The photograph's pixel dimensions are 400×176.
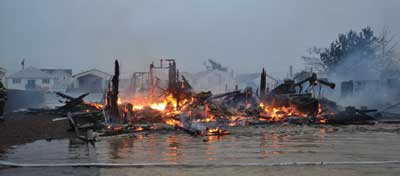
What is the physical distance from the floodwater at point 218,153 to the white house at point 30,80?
5485 centimetres

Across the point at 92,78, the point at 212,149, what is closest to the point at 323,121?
the point at 212,149

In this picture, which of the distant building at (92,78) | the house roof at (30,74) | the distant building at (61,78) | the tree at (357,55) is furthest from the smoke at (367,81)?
the house roof at (30,74)

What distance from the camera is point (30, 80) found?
223 ft

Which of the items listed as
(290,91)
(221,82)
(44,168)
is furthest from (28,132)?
(221,82)

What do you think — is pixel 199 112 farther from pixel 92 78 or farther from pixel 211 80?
pixel 211 80

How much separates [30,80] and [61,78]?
539 centimetres

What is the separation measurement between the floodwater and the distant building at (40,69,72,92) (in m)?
55.5

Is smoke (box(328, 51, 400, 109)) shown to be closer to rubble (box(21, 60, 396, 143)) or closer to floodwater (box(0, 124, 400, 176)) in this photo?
rubble (box(21, 60, 396, 143))

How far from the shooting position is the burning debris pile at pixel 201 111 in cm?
2141

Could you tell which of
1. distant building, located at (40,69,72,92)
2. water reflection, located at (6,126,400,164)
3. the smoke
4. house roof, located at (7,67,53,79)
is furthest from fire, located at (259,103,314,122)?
house roof, located at (7,67,53,79)

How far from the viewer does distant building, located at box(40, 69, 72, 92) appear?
230 feet

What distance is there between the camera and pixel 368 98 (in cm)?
3744

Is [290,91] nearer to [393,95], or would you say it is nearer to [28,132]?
[393,95]

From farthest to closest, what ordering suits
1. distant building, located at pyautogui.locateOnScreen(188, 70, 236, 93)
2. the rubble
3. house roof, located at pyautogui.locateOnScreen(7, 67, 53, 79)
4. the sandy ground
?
house roof, located at pyautogui.locateOnScreen(7, 67, 53, 79), distant building, located at pyautogui.locateOnScreen(188, 70, 236, 93), the rubble, the sandy ground
